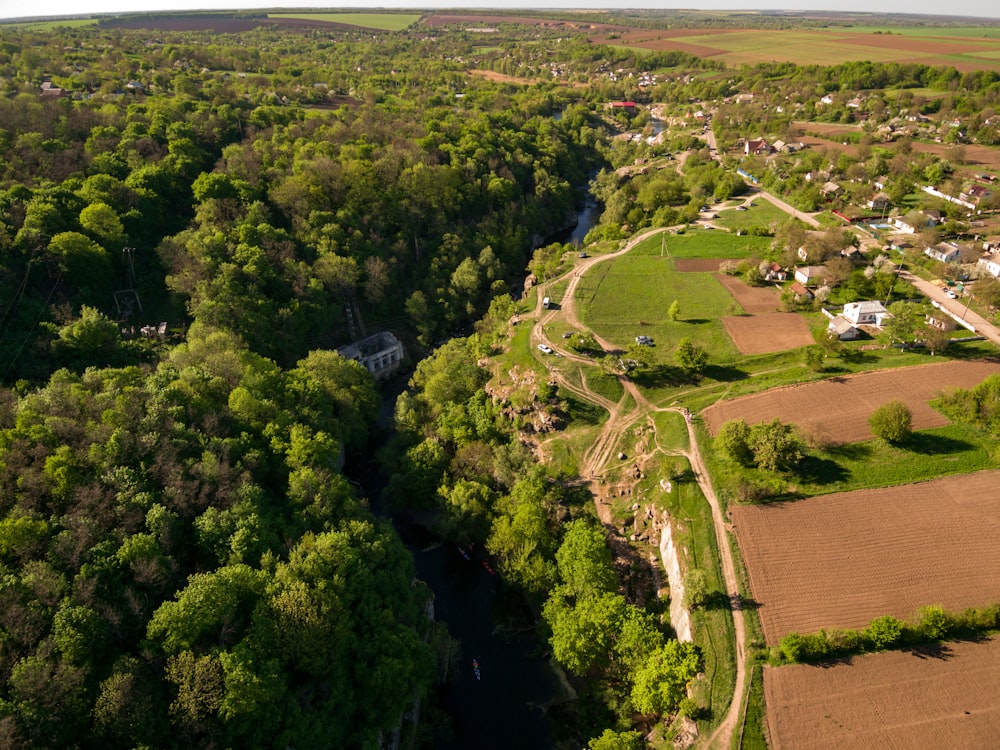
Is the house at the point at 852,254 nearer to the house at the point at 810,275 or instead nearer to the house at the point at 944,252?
the house at the point at 810,275

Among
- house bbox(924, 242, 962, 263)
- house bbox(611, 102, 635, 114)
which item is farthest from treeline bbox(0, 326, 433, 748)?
house bbox(611, 102, 635, 114)

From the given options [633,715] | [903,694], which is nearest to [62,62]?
[633,715]

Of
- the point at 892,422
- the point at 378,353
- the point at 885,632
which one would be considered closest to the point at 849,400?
the point at 892,422

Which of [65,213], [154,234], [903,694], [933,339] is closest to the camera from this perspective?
[903,694]

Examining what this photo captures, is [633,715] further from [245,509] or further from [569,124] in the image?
[569,124]

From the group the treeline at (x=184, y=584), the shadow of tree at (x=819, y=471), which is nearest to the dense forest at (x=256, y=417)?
the treeline at (x=184, y=584)

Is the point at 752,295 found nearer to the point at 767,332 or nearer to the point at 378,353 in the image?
the point at 767,332
